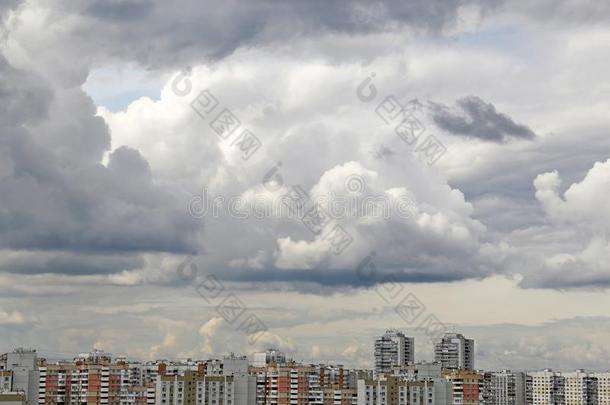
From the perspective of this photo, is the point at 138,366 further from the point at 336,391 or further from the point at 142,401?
the point at 336,391

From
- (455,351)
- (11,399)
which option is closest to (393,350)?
(455,351)

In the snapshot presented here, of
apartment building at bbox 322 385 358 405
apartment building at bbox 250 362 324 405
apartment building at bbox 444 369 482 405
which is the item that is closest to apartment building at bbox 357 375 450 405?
apartment building at bbox 322 385 358 405

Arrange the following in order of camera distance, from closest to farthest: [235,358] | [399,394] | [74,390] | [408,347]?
[399,394] → [235,358] → [74,390] → [408,347]

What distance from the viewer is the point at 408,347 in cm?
17788

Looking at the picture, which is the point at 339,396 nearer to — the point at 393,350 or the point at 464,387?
the point at 464,387

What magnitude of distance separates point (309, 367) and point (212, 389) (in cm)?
1761

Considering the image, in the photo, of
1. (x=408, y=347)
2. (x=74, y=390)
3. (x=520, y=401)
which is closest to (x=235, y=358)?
(x=74, y=390)

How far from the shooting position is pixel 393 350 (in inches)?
6949

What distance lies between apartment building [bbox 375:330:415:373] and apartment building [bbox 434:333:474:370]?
5.02m

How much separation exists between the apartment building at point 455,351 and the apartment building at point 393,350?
502 cm

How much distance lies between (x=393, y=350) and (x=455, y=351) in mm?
10850

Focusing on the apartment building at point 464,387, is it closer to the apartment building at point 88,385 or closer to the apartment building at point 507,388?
the apartment building at point 88,385

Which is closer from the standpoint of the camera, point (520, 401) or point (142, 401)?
point (142, 401)

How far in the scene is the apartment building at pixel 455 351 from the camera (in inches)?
6806
